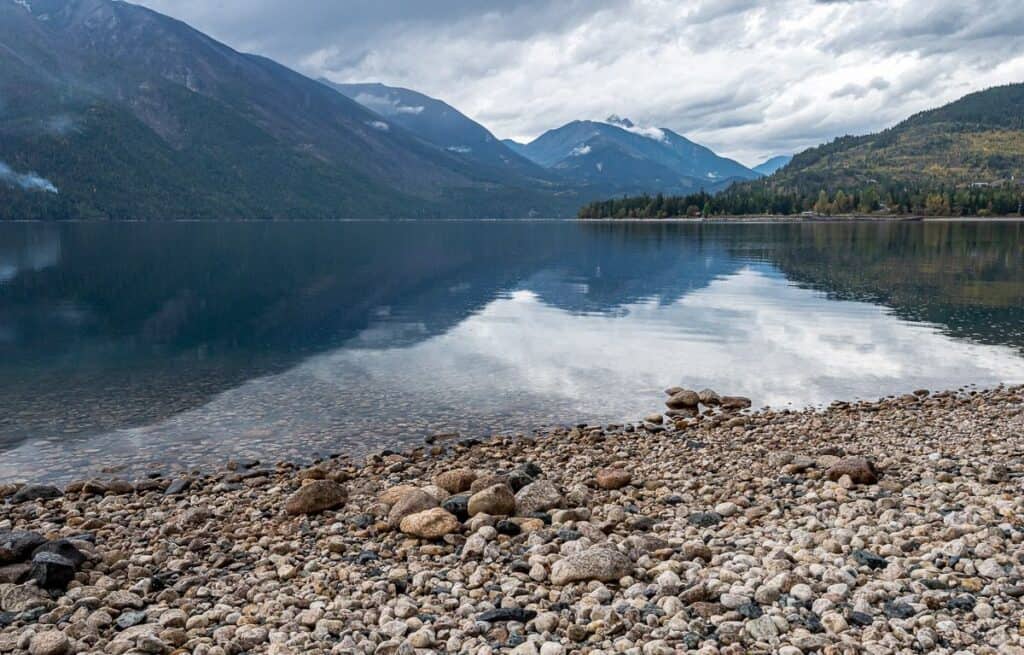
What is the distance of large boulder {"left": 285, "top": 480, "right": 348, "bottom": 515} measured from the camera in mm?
19422

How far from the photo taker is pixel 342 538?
17.3m

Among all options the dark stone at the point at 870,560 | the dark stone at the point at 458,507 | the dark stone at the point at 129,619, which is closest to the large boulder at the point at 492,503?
the dark stone at the point at 458,507

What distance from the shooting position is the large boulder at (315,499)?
1942cm

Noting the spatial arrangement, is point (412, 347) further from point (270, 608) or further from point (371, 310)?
point (270, 608)

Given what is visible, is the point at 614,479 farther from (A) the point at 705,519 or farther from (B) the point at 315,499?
(B) the point at 315,499

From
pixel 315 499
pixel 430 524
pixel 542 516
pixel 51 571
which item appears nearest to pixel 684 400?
pixel 542 516

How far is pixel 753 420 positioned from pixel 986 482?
1242cm

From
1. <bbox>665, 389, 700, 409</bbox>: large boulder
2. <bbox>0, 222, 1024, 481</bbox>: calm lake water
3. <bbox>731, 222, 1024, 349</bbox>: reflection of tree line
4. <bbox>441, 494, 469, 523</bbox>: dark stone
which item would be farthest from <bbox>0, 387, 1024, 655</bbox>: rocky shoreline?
<bbox>731, 222, 1024, 349</bbox>: reflection of tree line

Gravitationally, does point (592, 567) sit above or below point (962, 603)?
below

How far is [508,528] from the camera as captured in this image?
666 inches

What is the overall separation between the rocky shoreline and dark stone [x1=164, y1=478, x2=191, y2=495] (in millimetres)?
112

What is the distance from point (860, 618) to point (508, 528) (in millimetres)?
7694

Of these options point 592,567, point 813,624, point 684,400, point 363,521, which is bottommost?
point 684,400

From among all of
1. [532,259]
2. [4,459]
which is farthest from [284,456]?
[532,259]
